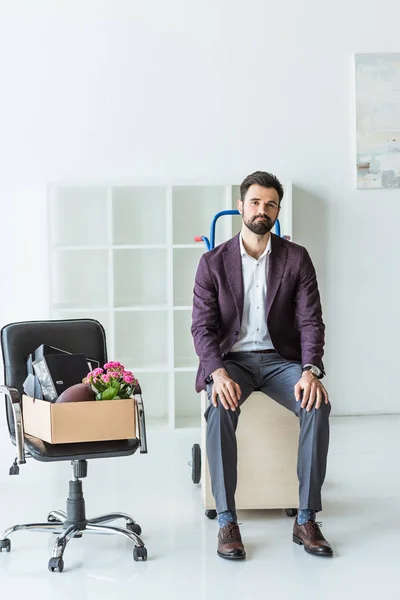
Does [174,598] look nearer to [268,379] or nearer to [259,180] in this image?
[268,379]

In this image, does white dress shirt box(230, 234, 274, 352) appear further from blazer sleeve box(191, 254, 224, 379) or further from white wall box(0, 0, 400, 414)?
white wall box(0, 0, 400, 414)

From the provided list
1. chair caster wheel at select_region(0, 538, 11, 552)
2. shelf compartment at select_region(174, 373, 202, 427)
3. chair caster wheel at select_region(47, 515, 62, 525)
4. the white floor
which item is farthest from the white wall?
chair caster wheel at select_region(0, 538, 11, 552)

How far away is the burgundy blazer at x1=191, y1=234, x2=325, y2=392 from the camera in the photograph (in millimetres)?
3549

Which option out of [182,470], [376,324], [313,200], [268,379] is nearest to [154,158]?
[313,200]

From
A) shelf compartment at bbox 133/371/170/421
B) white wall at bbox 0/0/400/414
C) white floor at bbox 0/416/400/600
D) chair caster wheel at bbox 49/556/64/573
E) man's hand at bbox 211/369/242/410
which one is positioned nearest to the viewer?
white floor at bbox 0/416/400/600

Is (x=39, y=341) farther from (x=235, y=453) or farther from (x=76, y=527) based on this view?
(x=235, y=453)

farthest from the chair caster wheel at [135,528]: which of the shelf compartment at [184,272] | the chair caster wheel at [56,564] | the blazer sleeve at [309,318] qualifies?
the shelf compartment at [184,272]

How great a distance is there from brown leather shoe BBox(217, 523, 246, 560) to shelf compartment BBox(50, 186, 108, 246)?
8.91 feet

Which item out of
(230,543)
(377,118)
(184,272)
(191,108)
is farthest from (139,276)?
(230,543)

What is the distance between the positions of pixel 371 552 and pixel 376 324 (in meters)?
2.75

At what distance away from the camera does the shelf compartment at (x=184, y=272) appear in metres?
5.70

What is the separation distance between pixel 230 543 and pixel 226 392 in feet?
1.70

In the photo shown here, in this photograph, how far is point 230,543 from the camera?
3.13 m

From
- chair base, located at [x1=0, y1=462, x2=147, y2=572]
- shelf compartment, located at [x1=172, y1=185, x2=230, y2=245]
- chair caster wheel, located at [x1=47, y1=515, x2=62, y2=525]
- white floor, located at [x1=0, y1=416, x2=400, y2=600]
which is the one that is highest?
shelf compartment, located at [x1=172, y1=185, x2=230, y2=245]
